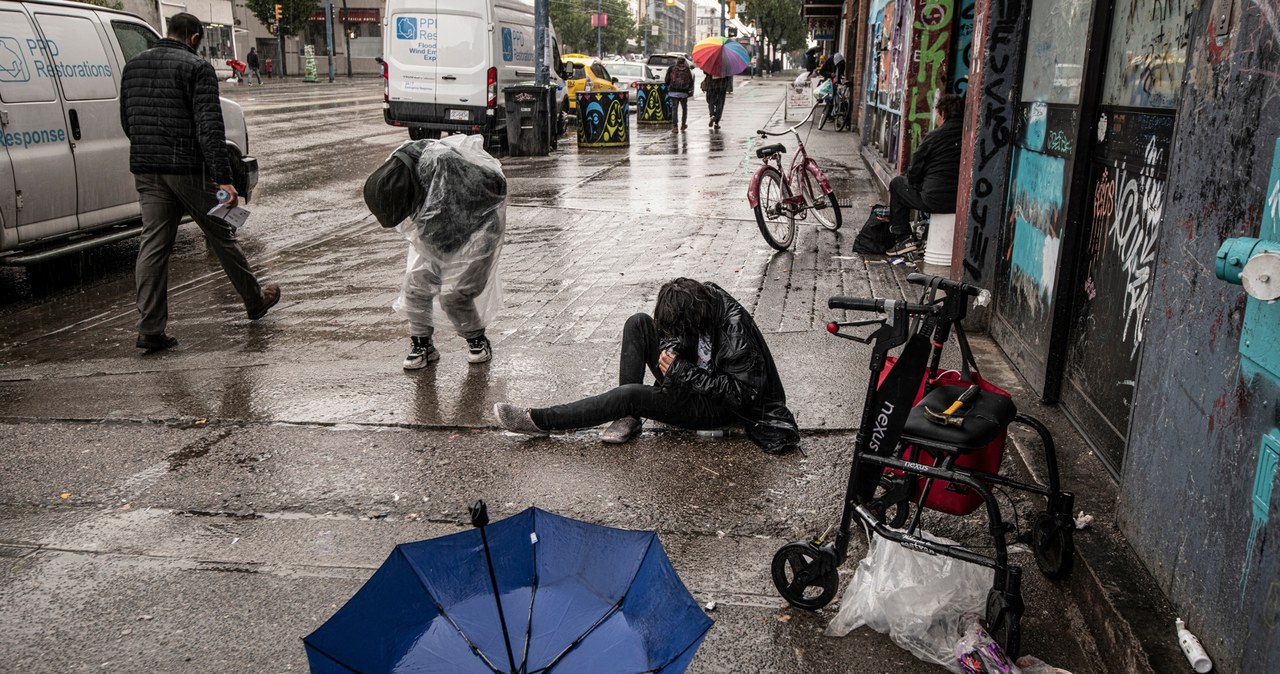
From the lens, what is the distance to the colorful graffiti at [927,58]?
11.2 m

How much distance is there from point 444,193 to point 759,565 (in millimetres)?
2952

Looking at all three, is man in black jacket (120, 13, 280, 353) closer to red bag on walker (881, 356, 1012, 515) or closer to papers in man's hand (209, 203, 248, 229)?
papers in man's hand (209, 203, 248, 229)

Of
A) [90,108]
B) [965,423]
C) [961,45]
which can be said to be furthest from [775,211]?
[965,423]

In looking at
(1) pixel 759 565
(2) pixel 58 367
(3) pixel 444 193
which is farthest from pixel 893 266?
(2) pixel 58 367

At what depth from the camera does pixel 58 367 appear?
6.36 m

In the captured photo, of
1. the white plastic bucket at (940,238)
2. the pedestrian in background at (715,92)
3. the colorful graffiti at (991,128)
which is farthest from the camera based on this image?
the pedestrian in background at (715,92)

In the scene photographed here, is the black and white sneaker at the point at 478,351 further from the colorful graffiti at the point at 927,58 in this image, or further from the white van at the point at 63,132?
the colorful graffiti at the point at 927,58

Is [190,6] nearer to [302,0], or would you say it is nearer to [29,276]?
[302,0]

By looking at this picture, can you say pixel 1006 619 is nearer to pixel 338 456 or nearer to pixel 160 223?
pixel 338 456

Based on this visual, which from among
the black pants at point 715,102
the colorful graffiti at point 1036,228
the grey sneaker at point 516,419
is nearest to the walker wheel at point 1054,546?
the colorful graffiti at point 1036,228

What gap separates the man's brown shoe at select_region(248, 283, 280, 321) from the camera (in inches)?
280

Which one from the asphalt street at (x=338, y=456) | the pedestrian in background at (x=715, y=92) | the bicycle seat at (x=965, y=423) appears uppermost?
the pedestrian in background at (x=715, y=92)

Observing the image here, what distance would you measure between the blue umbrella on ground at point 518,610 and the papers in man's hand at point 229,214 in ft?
15.3

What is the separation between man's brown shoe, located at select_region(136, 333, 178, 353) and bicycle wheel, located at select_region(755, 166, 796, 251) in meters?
5.11
